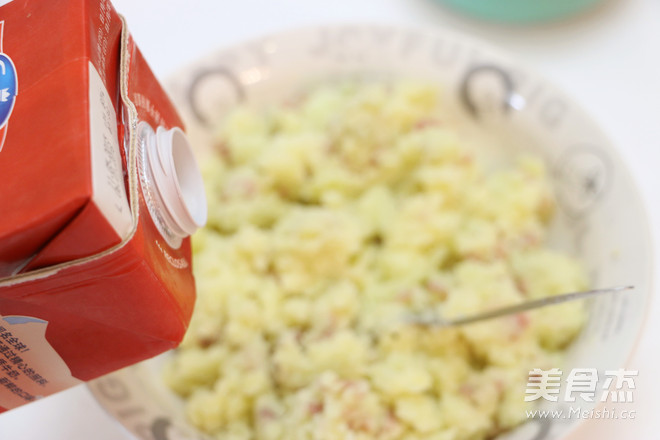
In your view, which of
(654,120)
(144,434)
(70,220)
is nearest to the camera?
(70,220)

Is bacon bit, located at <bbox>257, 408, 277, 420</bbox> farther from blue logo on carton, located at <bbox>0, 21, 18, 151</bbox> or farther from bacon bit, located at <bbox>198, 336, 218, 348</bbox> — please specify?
blue logo on carton, located at <bbox>0, 21, 18, 151</bbox>

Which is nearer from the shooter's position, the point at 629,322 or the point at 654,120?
the point at 629,322

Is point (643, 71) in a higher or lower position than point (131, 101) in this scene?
lower

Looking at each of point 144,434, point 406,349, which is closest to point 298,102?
point 406,349

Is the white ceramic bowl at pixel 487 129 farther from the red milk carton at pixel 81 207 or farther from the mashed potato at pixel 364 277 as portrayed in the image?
the red milk carton at pixel 81 207

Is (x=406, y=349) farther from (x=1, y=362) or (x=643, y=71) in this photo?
(x=643, y=71)

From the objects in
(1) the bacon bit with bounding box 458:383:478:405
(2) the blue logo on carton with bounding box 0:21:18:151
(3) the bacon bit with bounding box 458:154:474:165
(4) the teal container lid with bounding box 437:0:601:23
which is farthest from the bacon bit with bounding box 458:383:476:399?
(4) the teal container lid with bounding box 437:0:601:23

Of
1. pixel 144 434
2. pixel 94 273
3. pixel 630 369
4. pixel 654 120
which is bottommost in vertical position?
pixel 630 369
